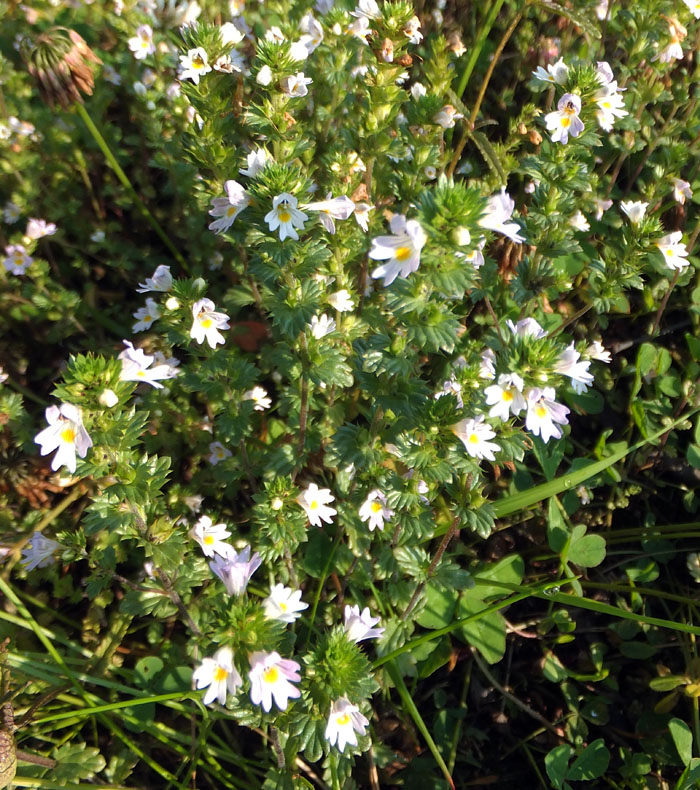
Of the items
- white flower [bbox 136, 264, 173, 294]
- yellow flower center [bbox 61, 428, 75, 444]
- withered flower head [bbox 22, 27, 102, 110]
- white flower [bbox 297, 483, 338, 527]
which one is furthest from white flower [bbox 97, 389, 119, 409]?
withered flower head [bbox 22, 27, 102, 110]

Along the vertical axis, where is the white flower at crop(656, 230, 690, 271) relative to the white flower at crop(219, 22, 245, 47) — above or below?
below

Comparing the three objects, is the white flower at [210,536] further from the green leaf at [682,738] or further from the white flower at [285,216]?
the green leaf at [682,738]

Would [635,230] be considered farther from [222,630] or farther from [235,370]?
[222,630]

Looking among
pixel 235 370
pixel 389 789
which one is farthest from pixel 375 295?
pixel 389 789

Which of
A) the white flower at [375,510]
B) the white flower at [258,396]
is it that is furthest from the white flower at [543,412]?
the white flower at [258,396]

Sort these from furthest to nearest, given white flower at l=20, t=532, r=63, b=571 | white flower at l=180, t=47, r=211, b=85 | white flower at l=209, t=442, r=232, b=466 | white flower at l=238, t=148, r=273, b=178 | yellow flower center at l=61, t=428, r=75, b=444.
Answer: white flower at l=209, t=442, r=232, b=466, white flower at l=20, t=532, r=63, b=571, white flower at l=180, t=47, r=211, b=85, white flower at l=238, t=148, r=273, b=178, yellow flower center at l=61, t=428, r=75, b=444

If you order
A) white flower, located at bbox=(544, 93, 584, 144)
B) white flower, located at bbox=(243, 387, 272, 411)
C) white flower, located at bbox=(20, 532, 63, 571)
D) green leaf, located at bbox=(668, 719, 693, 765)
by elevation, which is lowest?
green leaf, located at bbox=(668, 719, 693, 765)

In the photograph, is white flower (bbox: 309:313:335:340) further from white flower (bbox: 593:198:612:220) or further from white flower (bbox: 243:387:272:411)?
white flower (bbox: 593:198:612:220)
